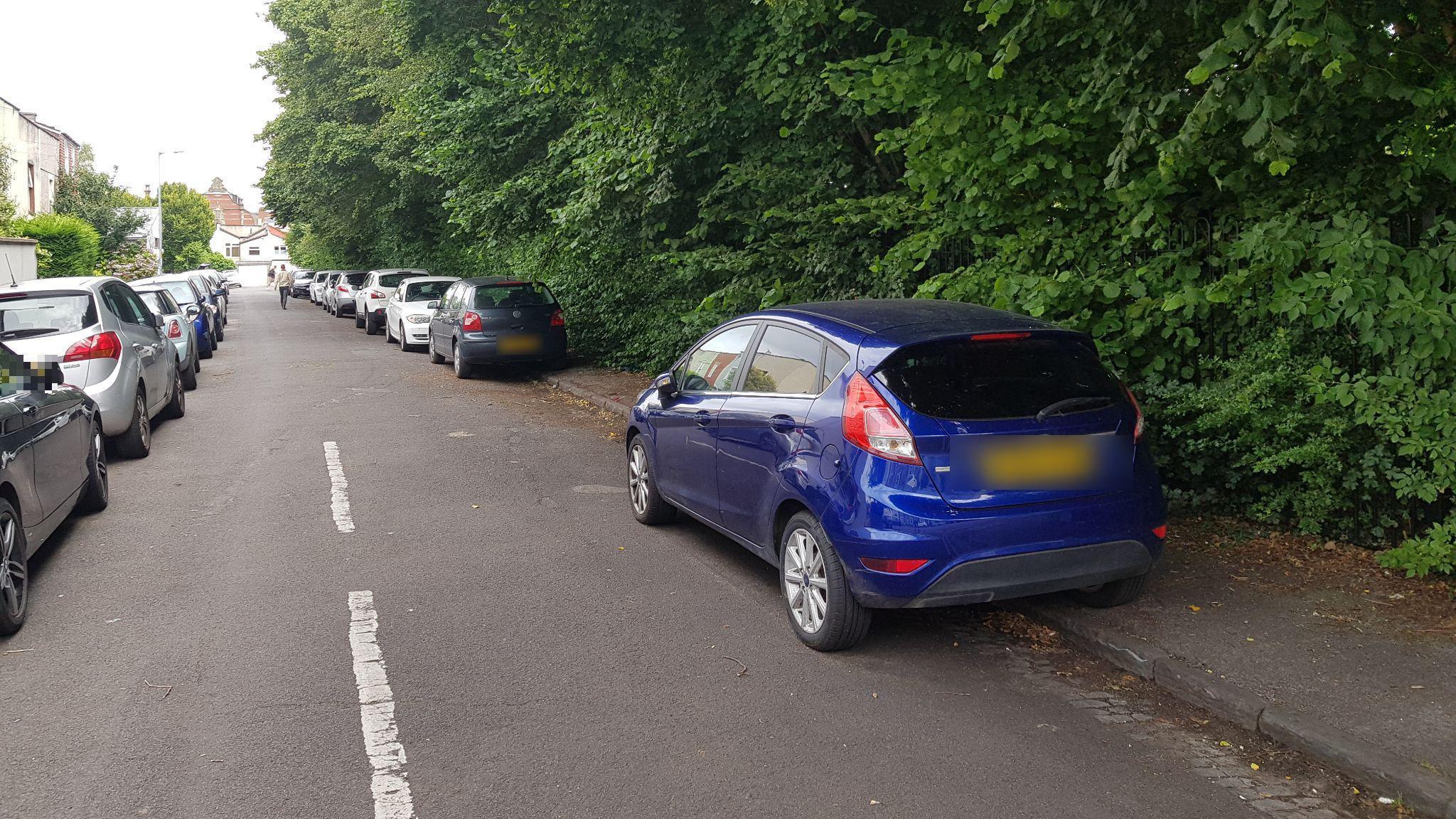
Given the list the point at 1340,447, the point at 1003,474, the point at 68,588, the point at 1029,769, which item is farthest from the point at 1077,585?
the point at 68,588

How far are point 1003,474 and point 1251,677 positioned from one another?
4.29 ft

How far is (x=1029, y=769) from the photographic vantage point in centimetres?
407

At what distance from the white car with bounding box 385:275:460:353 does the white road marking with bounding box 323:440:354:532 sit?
1183 cm

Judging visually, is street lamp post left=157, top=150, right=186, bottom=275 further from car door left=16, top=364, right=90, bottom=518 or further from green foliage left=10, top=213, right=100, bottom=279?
Result: car door left=16, top=364, right=90, bottom=518

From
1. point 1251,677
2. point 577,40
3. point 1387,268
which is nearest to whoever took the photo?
point 1251,677

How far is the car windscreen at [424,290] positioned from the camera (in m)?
23.4

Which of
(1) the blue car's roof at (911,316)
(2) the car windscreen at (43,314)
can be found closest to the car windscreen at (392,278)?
(2) the car windscreen at (43,314)

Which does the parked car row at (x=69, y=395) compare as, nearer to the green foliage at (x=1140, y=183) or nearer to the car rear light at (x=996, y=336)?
the car rear light at (x=996, y=336)

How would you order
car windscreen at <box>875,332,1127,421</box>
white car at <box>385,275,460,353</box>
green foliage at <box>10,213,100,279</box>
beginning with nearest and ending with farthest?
car windscreen at <box>875,332,1127,421</box>, white car at <box>385,275,460,353</box>, green foliage at <box>10,213,100,279</box>

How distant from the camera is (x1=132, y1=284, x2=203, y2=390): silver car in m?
15.3

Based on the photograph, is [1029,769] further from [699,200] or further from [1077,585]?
[699,200]

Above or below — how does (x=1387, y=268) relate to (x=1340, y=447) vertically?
above

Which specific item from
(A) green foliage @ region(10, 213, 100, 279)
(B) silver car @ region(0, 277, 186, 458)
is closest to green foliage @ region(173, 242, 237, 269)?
(A) green foliage @ region(10, 213, 100, 279)

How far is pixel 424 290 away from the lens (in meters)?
23.5
